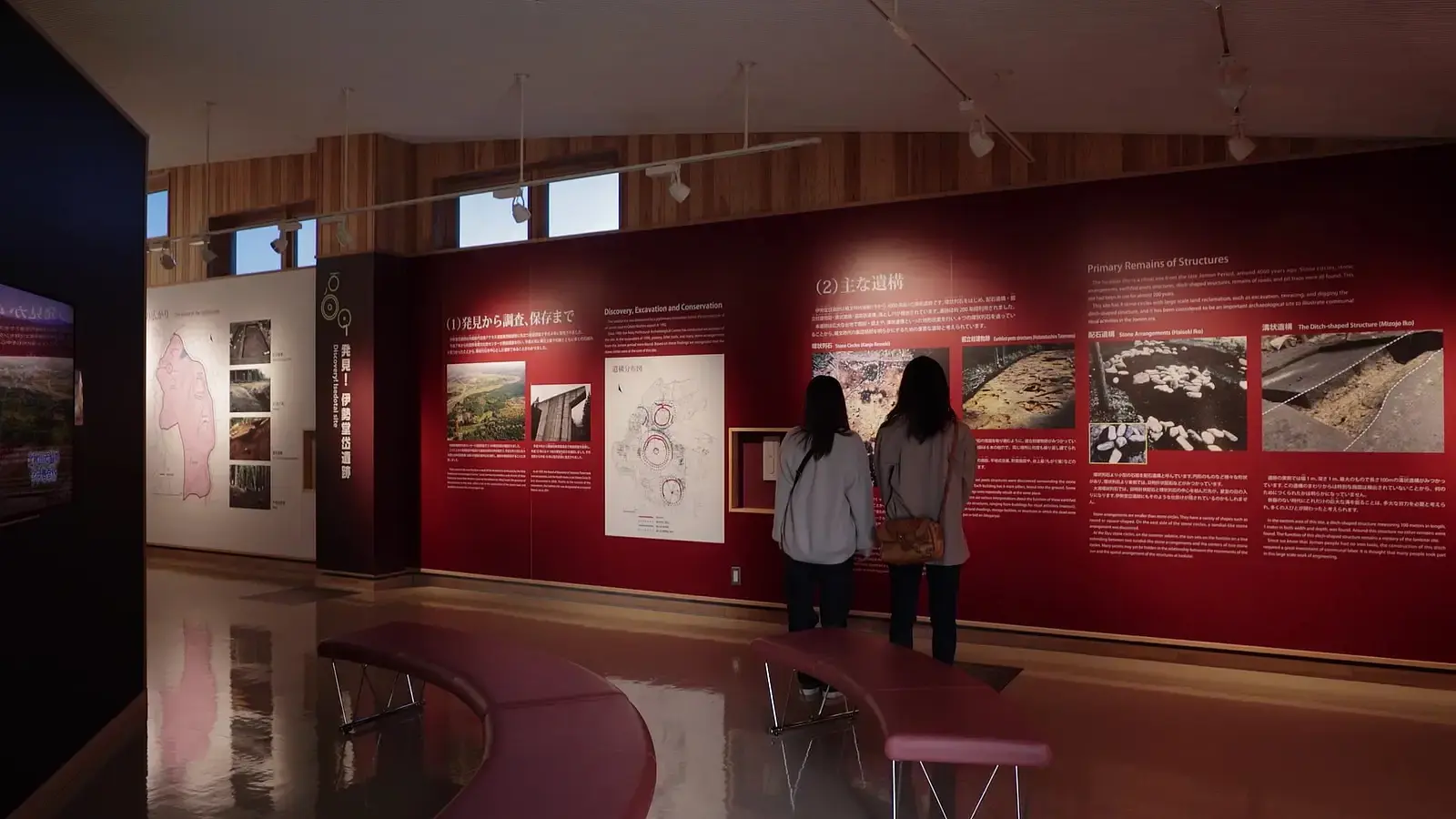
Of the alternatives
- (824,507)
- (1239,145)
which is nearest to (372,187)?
(824,507)

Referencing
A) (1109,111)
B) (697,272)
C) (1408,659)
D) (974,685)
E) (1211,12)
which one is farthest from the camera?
(697,272)

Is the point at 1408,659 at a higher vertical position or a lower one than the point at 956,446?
lower

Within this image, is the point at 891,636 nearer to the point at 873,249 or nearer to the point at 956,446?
the point at 956,446

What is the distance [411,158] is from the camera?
8961 mm

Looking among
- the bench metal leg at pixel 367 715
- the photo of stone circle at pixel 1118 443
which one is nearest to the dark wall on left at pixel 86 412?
the bench metal leg at pixel 367 715

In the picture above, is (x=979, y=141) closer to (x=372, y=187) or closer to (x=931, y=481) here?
(x=931, y=481)

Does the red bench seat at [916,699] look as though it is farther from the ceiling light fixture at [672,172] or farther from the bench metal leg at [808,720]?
the ceiling light fixture at [672,172]

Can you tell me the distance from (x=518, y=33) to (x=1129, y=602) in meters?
5.01

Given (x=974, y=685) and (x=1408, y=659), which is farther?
(x=1408, y=659)

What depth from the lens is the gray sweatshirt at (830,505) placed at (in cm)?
494

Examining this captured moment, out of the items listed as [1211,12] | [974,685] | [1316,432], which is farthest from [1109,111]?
[974,685]

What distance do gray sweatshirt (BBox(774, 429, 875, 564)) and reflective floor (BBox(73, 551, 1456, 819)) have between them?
0.86 m

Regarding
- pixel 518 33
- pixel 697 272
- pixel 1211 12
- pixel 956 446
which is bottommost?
pixel 956 446

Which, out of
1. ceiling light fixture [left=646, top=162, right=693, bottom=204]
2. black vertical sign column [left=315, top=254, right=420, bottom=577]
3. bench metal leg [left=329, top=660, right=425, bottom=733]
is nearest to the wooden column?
black vertical sign column [left=315, top=254, right=420, bottom=577]
